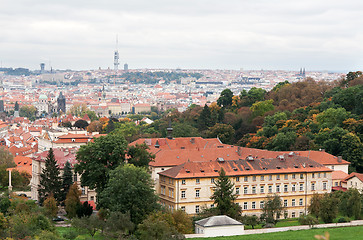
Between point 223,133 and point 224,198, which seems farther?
point 223,133

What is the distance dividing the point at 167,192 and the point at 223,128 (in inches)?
1142

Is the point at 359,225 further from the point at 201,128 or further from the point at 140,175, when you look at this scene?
the point at 201,128

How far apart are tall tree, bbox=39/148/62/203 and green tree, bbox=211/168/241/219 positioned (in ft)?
41.9

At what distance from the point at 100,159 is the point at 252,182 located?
10757 millimetres

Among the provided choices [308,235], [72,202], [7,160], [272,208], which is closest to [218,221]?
[308,235]

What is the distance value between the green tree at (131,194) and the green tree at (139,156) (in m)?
4.88

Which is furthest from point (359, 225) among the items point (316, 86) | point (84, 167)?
point (316, 86)

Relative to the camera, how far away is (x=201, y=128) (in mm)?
87125

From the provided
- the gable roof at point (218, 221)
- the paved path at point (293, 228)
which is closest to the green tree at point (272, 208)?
the paved path at point (293, 228)

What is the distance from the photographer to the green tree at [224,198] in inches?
1702

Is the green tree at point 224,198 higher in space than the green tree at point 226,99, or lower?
lower

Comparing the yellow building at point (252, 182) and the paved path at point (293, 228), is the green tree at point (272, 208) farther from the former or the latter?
the paved path at point (293, 228)

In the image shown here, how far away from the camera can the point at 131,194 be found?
Result: 4197 cm

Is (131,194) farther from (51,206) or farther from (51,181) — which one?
(51,181)
